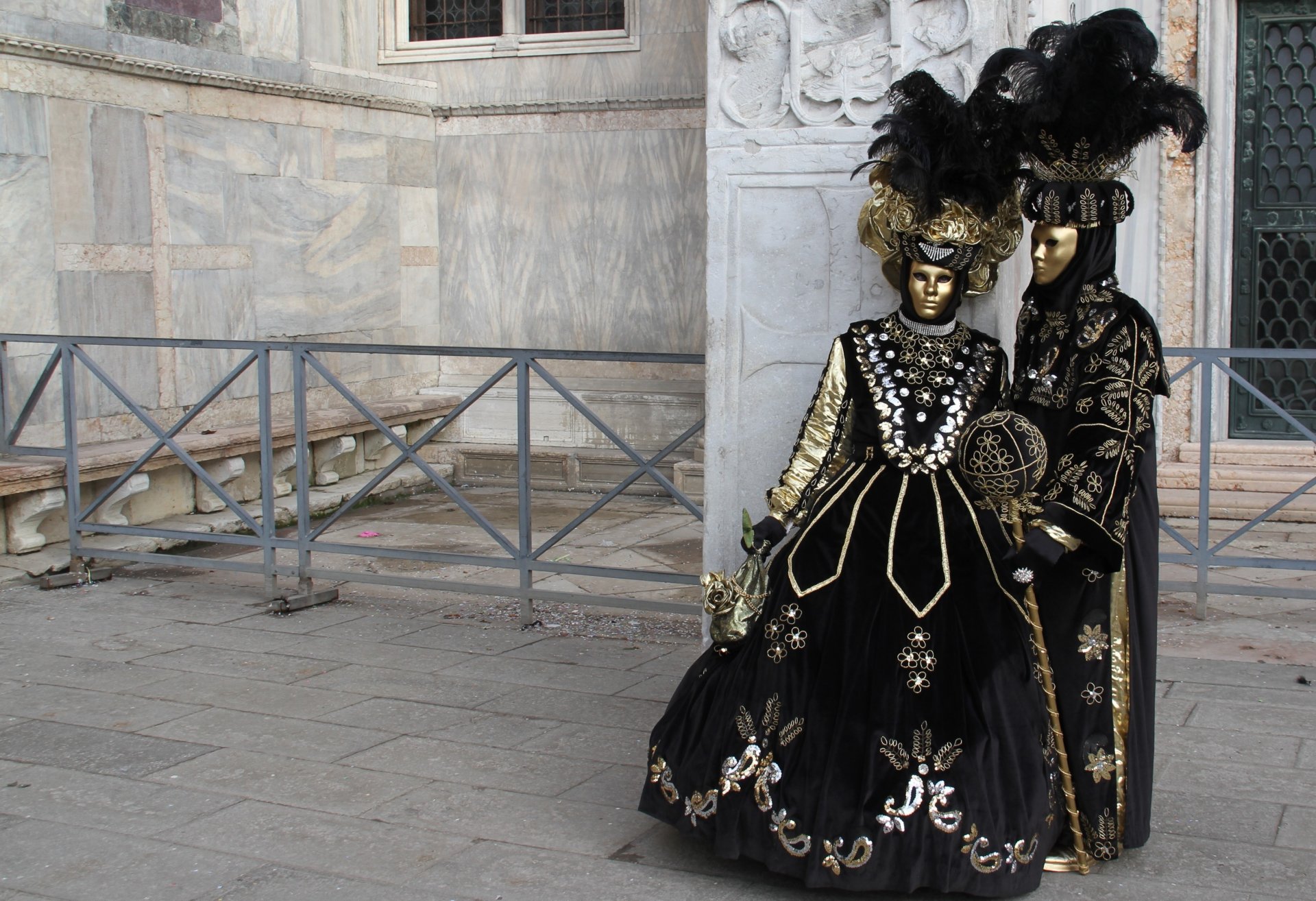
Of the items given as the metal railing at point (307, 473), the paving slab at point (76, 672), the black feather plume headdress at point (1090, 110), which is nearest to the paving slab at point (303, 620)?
the metal railing at point (307, 473)

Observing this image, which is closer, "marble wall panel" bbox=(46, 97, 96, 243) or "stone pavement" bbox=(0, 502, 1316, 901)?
"stone pavement" bbox=(0, 502, 1316, 901)

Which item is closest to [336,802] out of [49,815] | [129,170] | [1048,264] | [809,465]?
[49,815]

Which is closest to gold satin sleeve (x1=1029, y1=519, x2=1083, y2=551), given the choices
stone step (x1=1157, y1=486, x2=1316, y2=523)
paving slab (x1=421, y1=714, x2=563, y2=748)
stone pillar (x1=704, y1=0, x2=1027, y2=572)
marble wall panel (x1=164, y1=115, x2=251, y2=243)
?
stone pillar (x1=704, y1=0, x2=1027, y2=572)

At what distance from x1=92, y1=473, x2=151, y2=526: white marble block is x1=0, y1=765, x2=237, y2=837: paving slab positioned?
3421 mm

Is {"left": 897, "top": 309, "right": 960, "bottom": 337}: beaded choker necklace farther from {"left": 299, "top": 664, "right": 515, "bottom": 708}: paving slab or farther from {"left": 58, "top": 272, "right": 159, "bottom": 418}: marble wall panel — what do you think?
{"left": 58, "top": 272, "right": 159, "bottom": 418}: marble wall panel

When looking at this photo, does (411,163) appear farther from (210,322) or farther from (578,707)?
(578,707)

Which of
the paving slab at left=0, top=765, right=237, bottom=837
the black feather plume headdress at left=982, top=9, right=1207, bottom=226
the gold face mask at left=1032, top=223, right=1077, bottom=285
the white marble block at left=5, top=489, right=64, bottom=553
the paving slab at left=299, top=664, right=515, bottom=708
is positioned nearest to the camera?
the black feather plume headdress at left=982, top=9, right=1207, bottom=226

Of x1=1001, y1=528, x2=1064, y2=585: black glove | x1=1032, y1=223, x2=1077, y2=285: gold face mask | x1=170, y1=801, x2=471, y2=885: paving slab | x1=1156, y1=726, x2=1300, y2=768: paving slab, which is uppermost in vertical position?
x1=1032, y1=223, x2=1077, y2=285: gold face mask

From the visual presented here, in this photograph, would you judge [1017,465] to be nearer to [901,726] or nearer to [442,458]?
[901,726]

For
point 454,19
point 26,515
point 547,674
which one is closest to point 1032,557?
point 547,674

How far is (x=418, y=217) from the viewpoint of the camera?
33.6 ft

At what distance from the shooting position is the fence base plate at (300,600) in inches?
251

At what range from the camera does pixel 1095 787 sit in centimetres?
353

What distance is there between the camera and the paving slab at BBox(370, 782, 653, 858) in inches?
148
